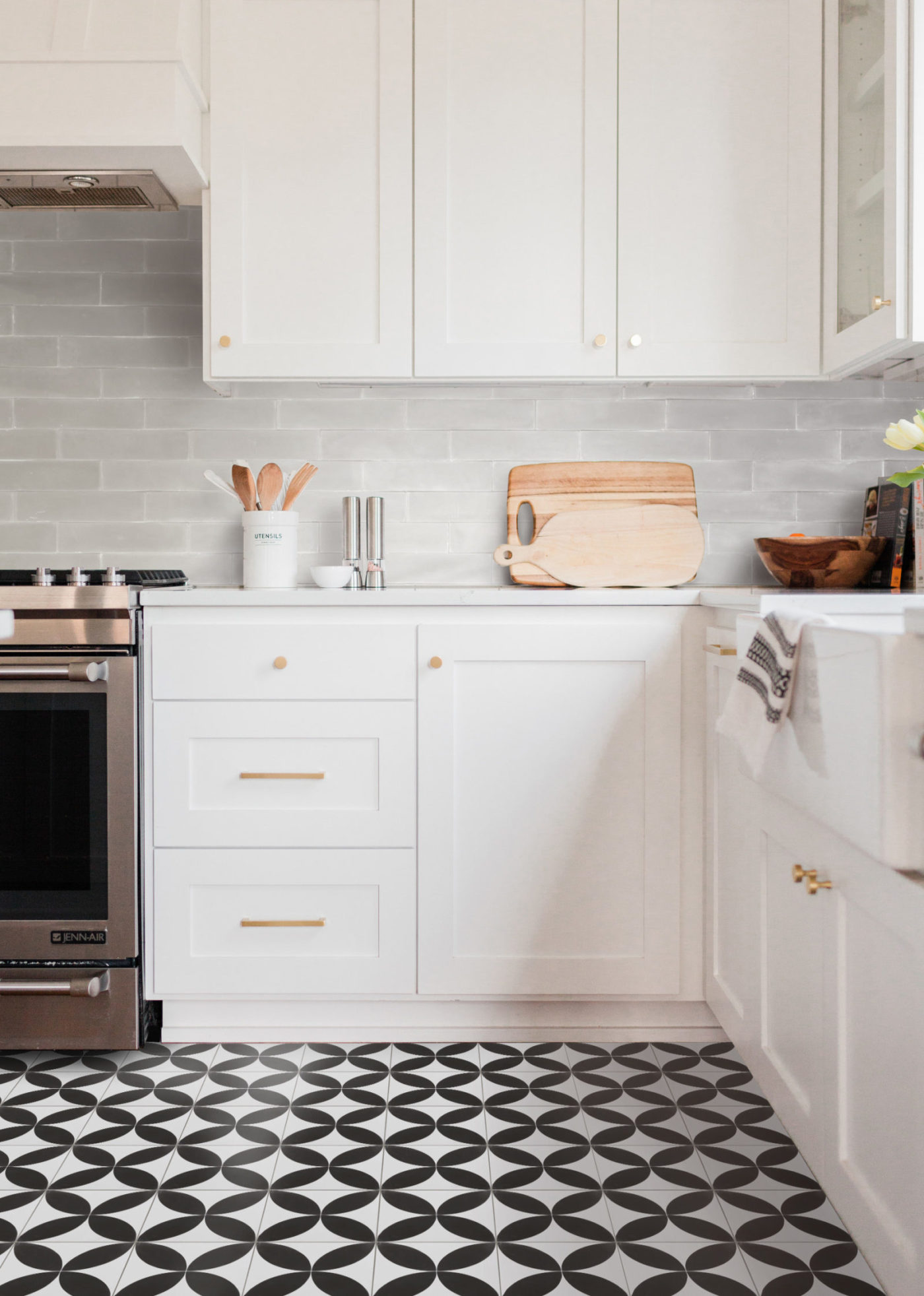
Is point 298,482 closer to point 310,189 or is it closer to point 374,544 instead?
point 374,544

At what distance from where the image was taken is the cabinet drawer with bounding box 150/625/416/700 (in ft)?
6.53

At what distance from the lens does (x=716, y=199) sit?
213cm

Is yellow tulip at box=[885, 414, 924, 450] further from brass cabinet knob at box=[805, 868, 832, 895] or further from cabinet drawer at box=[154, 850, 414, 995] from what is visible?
cabinet drawer at box=[154, 850, 414, 995]

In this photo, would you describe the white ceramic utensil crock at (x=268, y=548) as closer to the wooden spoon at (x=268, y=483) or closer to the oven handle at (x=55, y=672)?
the wooden spoon at (x=268, y=483)

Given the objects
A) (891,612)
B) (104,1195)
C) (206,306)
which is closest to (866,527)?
(891,612)

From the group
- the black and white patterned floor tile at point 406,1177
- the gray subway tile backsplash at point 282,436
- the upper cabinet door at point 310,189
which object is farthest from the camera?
the gray subway tile backsplash at point 282,436

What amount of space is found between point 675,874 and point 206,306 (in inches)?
61.9

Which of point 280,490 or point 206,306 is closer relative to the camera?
point 206,306

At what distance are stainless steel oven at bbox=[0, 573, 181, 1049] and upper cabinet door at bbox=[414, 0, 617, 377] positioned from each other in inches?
35.8

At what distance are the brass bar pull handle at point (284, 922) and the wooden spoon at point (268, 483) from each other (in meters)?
0.95

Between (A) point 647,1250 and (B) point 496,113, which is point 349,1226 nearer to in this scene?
(A) point 647,1250

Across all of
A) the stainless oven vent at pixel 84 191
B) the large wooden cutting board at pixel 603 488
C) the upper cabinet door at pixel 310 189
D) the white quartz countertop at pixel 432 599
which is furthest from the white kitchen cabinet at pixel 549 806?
the stainless oven vent at pixel 84 191

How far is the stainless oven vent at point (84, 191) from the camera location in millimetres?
2154

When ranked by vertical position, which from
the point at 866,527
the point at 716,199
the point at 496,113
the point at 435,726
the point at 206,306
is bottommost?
the point at 435,726
